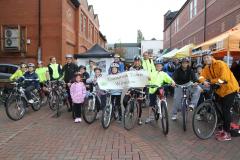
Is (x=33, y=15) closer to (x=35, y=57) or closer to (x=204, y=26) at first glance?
(x=35, y=57)

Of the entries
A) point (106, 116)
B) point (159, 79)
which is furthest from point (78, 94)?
point (159, 79)

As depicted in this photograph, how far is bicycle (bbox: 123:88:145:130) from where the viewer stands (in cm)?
837

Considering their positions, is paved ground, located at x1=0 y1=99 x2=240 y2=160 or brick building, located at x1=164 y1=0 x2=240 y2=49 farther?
brick building, located at x1=164 y1=0 x2=240 y2=49

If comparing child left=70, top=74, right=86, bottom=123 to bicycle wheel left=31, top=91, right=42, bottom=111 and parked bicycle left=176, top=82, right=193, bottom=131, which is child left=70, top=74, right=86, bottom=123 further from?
parked bicycle left=176, top=82, right=193, bottom=131

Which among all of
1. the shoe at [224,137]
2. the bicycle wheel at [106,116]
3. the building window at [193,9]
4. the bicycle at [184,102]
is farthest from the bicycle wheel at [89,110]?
the building window at [193,9]

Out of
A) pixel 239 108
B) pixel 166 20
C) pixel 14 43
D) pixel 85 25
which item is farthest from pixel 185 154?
pixel 166 20

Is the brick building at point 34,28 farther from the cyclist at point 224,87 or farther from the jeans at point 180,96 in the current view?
the cyclist at point 224,87

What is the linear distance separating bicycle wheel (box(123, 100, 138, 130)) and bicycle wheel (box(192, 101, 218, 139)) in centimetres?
179

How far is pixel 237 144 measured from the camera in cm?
688

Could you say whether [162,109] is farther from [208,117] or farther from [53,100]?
[53,100]

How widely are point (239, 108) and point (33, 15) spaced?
58.5ft

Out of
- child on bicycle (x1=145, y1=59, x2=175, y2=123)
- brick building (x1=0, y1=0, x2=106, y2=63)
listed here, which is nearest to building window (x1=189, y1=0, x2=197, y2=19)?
brick building (x1=0, y1=0, x2=106, y2=63)

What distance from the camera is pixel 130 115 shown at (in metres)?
8.52

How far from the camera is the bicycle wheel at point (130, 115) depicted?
328 inches
